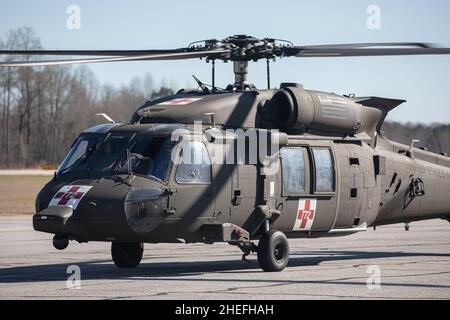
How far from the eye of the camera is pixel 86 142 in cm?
1551

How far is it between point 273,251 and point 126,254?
9.05 feet

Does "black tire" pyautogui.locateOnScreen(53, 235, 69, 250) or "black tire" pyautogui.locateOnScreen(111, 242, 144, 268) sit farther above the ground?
"black tire" pyautogui.locateOnScreen(53, 235, 69, 250)

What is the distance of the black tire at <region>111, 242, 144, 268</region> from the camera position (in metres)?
16.6

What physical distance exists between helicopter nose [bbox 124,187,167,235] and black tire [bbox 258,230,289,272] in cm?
213

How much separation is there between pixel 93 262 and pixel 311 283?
588 centimetres

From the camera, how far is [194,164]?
598 inches

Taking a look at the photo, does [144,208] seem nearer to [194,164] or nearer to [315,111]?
[194,164]

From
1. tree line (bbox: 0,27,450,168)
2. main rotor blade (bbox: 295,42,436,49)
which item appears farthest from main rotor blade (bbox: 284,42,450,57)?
tree line (bbox: 0,27,450,168)

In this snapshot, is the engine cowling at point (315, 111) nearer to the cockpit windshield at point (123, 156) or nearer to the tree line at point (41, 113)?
the cockpit windshield at point (123, 156)

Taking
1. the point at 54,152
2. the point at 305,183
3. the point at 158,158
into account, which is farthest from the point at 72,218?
the point at 54,152

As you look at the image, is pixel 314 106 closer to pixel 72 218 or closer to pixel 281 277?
pixel 281 277

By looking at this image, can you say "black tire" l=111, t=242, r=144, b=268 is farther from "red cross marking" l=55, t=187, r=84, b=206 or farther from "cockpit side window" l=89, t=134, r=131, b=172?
"red cross marking" l=55, t=187, r=84, b=206

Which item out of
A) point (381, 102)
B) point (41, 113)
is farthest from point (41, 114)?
point (381, 102)

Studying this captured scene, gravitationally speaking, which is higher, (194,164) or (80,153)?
(80,153)
